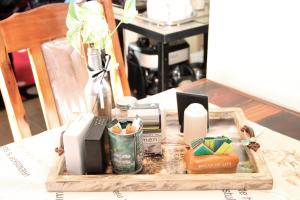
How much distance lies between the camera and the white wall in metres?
1.23

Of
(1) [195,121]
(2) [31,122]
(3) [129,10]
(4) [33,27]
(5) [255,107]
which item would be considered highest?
(3) [129,10]

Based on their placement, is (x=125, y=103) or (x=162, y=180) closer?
(x=162, y=180)

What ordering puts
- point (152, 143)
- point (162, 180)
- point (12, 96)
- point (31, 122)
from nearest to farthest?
point (162, 180), point (152, 143), point (12, 96), point (31, 122)

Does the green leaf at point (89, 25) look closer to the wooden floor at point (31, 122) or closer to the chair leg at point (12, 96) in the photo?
the chair leg at point (12, 96)

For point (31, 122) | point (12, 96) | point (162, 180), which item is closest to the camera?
point (162, 180)

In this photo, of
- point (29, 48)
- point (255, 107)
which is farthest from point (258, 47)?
point (29, 48)

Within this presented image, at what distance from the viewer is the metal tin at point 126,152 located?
0.89 meters

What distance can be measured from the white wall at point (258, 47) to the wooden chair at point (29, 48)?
1.86 ft

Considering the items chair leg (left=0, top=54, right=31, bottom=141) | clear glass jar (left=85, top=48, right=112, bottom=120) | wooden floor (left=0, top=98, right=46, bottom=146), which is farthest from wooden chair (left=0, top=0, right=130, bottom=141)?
wooden floor (left=0, top=98, right=46, bottom=146)

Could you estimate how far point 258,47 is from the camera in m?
1.33

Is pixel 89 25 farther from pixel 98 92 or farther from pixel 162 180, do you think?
pixel 162 180

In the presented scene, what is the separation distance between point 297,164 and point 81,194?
53 cm

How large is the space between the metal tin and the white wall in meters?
0.60

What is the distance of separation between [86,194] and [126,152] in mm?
129
